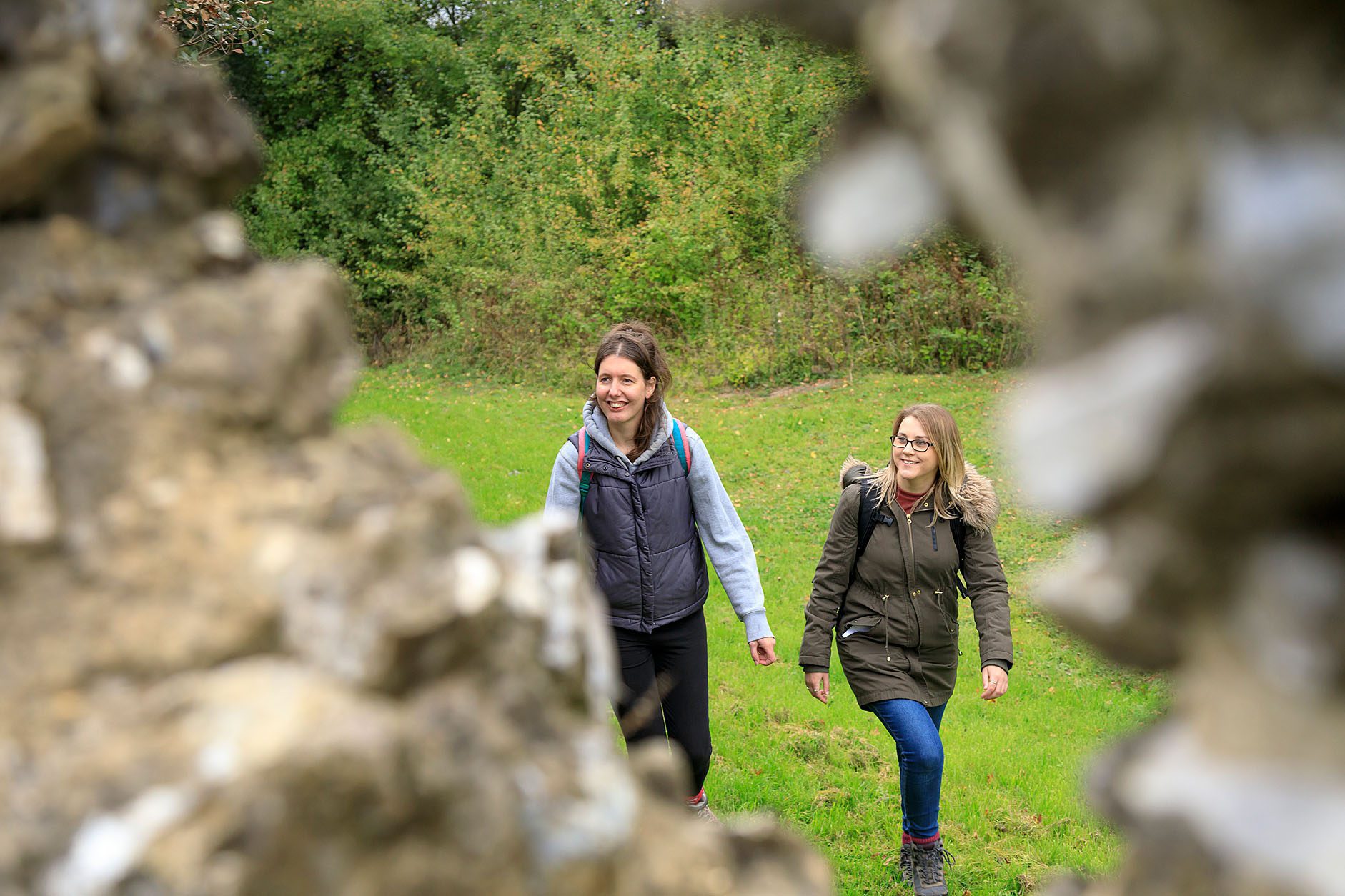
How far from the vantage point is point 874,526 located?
4.64m

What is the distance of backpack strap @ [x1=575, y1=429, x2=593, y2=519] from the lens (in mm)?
4539

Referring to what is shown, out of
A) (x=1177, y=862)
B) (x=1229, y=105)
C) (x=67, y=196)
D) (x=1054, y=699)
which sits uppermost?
(x=67, y=196)

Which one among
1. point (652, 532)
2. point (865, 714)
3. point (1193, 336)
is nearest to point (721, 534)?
point (652, 532)

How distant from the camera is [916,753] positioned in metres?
4.49

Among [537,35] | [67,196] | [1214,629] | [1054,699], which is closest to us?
[1214,629]

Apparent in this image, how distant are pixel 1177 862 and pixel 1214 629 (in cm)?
23

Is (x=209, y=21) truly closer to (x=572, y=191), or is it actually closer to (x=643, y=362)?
(x=643, y=362)

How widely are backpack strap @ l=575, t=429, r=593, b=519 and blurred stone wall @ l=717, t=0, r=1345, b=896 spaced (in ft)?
11.7

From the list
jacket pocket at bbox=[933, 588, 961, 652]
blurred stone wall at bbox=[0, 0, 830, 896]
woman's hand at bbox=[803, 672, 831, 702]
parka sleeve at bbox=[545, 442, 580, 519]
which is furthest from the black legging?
blurred stone wall at bbox=[0, 0, 830, 896]

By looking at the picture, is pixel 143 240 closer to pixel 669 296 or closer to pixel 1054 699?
pixel 1054 699

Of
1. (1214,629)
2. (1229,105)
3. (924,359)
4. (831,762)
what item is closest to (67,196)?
(1229,105)

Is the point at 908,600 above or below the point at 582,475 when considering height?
below

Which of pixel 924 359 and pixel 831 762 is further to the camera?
pixel 924 359

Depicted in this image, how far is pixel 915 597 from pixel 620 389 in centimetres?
158
